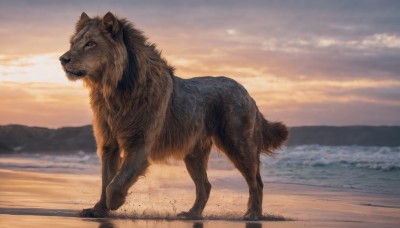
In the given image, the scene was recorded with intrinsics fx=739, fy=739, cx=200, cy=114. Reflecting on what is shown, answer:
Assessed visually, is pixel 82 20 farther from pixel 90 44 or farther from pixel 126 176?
pixel 126 176

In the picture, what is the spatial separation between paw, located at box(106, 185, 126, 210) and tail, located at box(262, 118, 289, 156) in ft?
10.2

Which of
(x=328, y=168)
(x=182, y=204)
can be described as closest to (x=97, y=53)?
(x=182, y=204)

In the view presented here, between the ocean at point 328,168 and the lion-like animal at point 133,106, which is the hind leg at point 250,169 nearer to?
the lion-like animal at point 133,106

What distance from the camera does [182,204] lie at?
10562 mm

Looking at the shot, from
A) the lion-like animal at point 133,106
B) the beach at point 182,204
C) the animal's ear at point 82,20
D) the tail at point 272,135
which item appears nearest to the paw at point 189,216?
the lion-like animal at point 133,106

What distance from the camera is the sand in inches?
296

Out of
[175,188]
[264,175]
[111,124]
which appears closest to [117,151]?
[111,124]

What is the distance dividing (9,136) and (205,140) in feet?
86.4

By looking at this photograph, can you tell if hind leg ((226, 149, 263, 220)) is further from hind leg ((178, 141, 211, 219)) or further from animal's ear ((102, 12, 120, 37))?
animal's ear ((102, 12, 120, 37))

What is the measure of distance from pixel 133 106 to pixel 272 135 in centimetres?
288

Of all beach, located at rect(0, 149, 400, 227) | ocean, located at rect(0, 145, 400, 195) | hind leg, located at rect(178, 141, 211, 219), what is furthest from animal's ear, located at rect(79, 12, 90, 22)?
ocean, located at rect(0, 145, 400, 195)

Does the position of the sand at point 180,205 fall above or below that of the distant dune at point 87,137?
above

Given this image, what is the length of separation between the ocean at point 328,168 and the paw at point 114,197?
7779mm

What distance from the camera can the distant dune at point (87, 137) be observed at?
33750 mm
